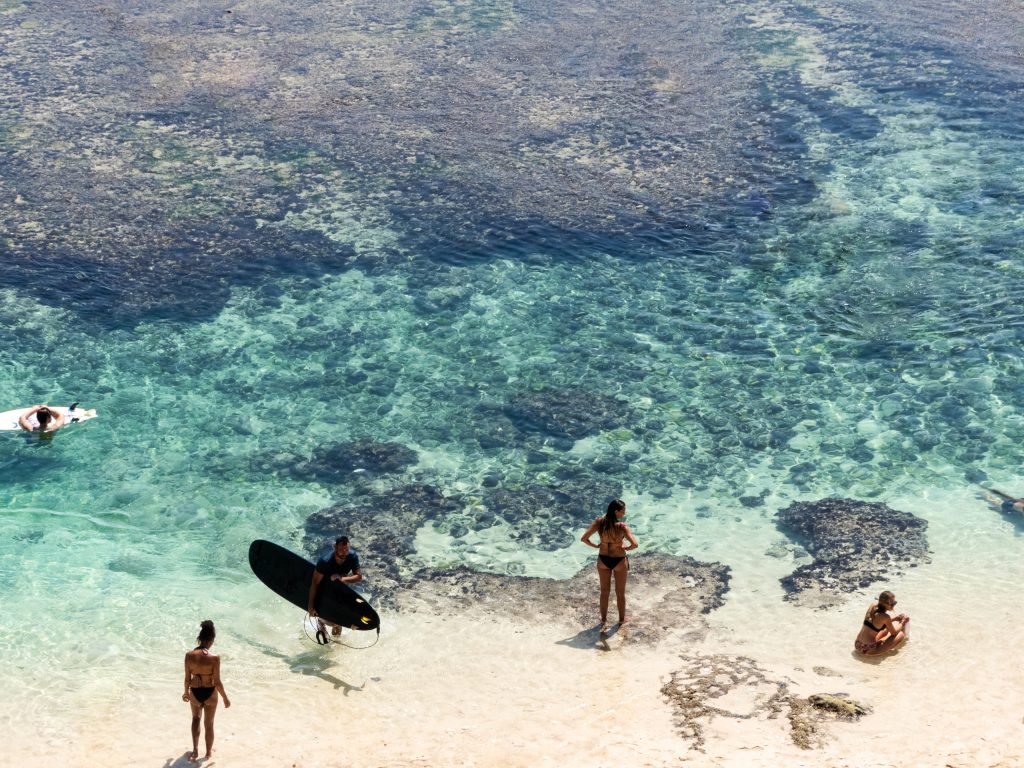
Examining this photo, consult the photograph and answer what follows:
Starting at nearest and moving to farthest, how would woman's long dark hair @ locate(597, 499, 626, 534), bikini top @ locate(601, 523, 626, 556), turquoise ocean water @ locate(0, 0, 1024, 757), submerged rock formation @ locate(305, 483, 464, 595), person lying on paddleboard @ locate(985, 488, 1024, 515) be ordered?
woman's long dark hair @ locate(597, 499, 626, 534) → bikini top @ locate(601, 523, 626, 556) → submerged rock formation @ locate(305, 483, 464, 595) → person lying on paddleboard @ locate(985, 488, 1024, 515) → turquoise ocean water @ locate(0, 0, 1024, 757)

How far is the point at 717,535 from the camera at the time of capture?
630 inches

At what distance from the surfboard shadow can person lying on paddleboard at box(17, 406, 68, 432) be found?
7122 millimetres

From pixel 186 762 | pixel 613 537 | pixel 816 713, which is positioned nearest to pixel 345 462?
pixel 613 537

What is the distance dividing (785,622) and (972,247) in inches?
520

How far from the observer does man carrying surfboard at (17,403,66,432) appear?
1834cm

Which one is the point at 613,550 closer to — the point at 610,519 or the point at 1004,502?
the point at 610,519

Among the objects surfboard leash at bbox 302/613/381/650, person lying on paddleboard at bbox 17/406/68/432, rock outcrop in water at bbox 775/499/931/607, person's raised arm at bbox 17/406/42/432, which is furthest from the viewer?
person's raised arm at bbox 17/406/42/432

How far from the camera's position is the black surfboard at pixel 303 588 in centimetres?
1267

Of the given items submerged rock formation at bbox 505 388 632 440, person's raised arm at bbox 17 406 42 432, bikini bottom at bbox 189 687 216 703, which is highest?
bikini bottom at bbox 189 687 216 703

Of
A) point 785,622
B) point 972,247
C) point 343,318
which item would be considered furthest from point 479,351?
point 972,247

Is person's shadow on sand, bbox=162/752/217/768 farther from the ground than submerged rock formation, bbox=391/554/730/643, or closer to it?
farther from the ground

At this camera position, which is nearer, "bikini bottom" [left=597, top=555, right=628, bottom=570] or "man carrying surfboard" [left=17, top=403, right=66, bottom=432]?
"bikini bottom" [left=597, top=555, right=628, bottom=570]

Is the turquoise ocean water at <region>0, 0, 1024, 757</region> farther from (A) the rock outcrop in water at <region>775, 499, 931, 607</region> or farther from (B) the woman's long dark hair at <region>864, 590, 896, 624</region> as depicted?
(B) the woman's long dark hair at <region>864, 590, 896, 624</region>

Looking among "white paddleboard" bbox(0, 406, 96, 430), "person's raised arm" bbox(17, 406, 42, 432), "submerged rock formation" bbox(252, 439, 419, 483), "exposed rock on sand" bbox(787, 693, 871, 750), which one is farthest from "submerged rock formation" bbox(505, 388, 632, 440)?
"person's raised arm" bbox(17, 406, 42, 432)
